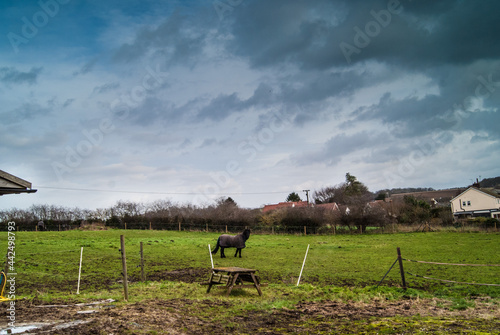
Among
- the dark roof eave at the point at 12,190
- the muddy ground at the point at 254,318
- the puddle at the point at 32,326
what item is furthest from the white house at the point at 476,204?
the puddle at the point at 32,326

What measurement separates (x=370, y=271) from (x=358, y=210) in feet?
102

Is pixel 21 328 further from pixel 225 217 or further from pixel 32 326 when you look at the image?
pixel 225 217

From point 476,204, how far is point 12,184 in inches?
2944

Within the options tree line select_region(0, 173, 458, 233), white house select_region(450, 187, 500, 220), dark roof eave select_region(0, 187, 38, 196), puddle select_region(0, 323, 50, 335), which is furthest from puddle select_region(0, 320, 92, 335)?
white house select_region(450, 187, 500, 220)

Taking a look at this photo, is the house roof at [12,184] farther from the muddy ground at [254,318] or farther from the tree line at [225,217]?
the tree line at [225,217]

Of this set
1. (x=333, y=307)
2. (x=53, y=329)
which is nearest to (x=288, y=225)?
(x=333, y=307)

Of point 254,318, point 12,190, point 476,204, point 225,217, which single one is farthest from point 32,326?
point 476,204

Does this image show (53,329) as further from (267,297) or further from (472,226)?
(472,226)

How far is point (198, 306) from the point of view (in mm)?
8031

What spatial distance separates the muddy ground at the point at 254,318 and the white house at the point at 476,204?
208ft

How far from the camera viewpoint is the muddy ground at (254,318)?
595 centimetres

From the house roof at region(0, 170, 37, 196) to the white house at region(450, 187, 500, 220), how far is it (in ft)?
223

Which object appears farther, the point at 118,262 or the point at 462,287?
the point at 118,262

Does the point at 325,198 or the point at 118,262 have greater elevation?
the point at 325,198
